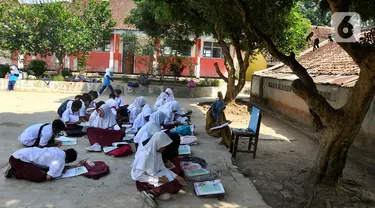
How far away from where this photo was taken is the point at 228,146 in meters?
7.00

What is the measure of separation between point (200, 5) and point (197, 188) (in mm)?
5979

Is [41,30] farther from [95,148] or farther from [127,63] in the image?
[95,148]

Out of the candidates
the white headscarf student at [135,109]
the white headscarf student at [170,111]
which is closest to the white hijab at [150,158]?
Result: the white headscarf student at [170,111]

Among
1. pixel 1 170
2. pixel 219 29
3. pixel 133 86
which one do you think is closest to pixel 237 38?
pixel 219 29

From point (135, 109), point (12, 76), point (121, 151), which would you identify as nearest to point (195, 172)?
point (121, 151)

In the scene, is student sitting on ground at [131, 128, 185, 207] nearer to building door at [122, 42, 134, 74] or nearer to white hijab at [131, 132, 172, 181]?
white hijab at [131, 132, 172, 181]

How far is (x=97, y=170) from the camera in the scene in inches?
190

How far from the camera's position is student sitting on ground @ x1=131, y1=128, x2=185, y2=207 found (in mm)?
4141

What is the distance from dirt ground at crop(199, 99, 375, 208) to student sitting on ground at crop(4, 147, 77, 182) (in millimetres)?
3134

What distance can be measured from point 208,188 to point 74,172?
2091mm

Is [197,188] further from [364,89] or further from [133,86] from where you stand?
[133,86]

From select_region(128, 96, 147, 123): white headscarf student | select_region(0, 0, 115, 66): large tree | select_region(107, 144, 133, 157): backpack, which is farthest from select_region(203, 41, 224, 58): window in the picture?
select_region(107, 144, 133, 157): backpack

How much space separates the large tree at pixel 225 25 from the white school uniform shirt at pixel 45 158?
16.0 feet

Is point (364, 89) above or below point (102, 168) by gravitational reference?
above
